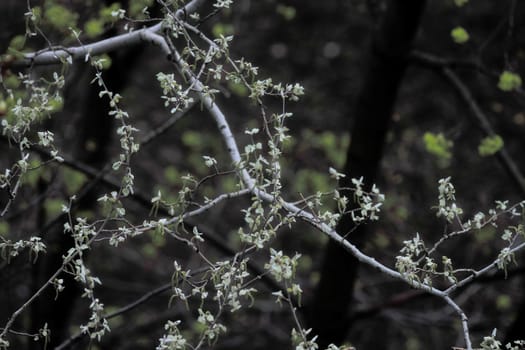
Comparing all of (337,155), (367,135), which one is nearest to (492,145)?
(367,135)

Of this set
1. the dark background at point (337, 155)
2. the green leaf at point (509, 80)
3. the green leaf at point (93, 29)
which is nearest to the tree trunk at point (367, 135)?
the dark background at point (337, 155)

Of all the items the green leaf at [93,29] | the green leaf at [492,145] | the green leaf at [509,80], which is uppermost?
the green leaf at [93,29]

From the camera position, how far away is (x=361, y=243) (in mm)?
5676

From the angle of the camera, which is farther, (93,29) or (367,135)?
(367,135)

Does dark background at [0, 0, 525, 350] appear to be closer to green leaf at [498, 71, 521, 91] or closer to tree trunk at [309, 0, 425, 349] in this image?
tree trunk at [309, 0, 425, 349]

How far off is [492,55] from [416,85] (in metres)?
1.61

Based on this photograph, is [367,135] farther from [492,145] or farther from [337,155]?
[337,155]

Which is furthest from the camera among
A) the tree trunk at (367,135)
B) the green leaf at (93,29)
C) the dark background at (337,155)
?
the dark background at (337,155)

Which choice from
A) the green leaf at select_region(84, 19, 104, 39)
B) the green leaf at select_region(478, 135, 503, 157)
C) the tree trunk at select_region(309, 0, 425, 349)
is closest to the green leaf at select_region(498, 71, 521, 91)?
the green leaf at select_region(478, 135, 503, 157)

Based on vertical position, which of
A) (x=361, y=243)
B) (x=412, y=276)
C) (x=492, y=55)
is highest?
(x=492, y=55)

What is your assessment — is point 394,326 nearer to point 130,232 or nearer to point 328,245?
point 328,245

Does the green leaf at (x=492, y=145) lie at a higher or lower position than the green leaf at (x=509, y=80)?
lower

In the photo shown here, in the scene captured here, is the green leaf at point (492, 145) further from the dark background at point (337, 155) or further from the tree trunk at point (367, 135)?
the tree trunk at point (367, 135)

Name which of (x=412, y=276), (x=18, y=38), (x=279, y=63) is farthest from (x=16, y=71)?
(x=279, y=63)
